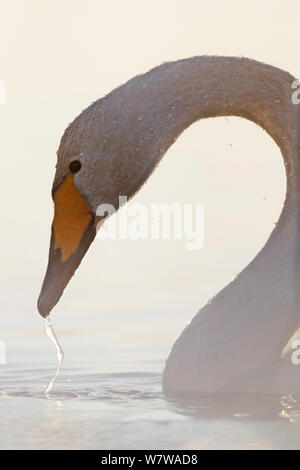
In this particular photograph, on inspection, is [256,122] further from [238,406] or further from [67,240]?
[238,406]

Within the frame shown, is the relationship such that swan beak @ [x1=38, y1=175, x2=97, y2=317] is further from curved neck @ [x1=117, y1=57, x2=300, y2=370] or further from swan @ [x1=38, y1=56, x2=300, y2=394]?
curved neck @ [x1=117, y1=57, x2=300, y2=370]

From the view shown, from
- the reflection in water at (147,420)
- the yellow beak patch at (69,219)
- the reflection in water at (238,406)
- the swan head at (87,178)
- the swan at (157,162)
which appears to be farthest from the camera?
the yellow beak patch at (69,219)

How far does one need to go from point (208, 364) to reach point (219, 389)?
6.0 inches

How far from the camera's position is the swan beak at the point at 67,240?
675 cm

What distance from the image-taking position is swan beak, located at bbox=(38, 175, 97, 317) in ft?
22.1

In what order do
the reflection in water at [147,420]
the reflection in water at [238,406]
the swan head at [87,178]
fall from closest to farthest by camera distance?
the reflection in water at [147,420], the reflection in water at [238,406], the swan head at [87,178]

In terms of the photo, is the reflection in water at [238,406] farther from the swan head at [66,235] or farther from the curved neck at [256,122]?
the swan head at [66,235]

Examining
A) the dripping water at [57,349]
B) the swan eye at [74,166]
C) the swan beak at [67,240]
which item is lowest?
the dripping water at [57,349]

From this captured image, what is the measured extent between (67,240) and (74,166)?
0.42 metres

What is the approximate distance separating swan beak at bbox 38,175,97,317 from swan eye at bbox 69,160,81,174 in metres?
0.13

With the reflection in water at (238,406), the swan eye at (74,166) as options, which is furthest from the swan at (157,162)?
the reflection in water at (238,406)

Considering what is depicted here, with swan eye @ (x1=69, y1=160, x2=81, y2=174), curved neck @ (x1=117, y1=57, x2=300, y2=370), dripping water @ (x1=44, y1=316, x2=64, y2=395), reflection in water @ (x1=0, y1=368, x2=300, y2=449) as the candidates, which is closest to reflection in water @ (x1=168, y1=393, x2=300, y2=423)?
reflection in water @ (x1=0, y1=368, x2=300, y2=449)
